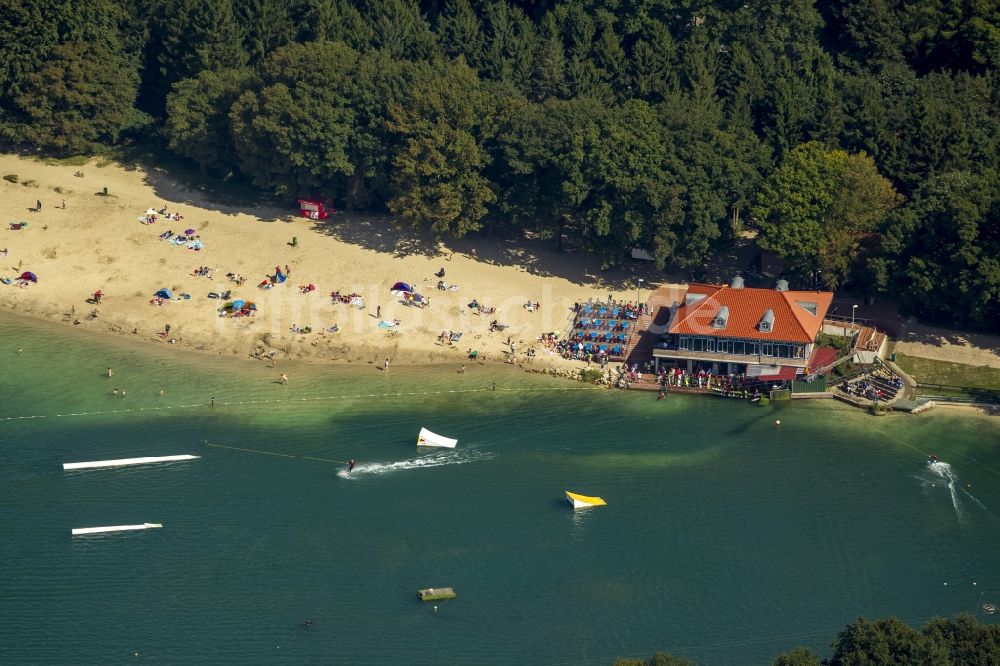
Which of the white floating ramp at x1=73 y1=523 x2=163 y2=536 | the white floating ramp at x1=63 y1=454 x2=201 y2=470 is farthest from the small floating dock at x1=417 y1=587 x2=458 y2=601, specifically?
the white floating ramp at x1=63 y1=454 x2=201 y2=470

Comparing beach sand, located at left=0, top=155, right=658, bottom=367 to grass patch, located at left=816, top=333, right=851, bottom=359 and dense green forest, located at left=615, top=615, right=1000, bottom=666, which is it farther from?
dense green forest, located at left=615, top=615, right=1000, bottom=666

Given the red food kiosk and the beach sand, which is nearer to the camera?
the beach sand

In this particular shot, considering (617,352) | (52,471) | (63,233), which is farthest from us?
(63,233)

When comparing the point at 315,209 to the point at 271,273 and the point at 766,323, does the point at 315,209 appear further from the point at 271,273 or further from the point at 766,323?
the point at 766,323

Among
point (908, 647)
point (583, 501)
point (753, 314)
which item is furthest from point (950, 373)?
point (908, 647)

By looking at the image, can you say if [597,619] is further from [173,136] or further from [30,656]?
[173,136]

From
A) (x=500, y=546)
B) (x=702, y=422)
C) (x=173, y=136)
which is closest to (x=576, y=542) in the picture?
(x=500, y=546)
